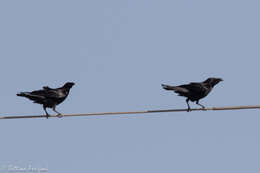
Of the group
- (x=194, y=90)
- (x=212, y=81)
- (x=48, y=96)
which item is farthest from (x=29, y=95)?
(x=212, y=81)

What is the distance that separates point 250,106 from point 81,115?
3571 millimetres

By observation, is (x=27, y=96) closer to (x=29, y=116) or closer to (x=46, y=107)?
(x=46, y=107)

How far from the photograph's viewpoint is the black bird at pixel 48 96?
69.4 ft

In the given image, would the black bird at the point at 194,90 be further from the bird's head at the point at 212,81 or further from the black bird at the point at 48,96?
the black bird at the point at 48,96

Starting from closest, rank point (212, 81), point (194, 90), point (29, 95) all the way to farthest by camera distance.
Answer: point (29, 95) → point (194, 90) → point (212, 81)

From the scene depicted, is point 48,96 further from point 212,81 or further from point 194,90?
point 212,81

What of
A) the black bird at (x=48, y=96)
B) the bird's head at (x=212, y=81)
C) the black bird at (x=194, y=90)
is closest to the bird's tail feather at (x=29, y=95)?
the black bird at (x=48, y=96)

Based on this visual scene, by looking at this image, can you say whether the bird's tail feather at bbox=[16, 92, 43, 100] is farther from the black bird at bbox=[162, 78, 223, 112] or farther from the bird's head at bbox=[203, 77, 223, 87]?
the bird's head at bbox=[203, 77, 223, 87]

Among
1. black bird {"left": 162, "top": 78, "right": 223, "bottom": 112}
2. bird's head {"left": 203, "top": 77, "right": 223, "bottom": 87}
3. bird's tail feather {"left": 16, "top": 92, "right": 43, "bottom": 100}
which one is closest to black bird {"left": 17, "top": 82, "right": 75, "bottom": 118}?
bird's tail feather {"left": 16, "top": 92, "right": 43, "bottom": 100}

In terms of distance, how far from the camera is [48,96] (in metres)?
21.6

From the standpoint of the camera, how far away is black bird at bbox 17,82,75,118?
21.1m

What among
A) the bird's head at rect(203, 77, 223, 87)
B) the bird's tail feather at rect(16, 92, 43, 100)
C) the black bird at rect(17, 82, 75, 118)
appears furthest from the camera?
the bird's head at rect(203, 77, 223, 87)

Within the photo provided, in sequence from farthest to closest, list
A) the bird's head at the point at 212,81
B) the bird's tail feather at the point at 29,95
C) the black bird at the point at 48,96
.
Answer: the bird's head at the point at 212,81 < the black bird at the point at 48,96 < the bird's tail feather at the point at 29,95

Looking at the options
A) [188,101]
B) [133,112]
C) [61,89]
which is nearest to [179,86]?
[188,101]
